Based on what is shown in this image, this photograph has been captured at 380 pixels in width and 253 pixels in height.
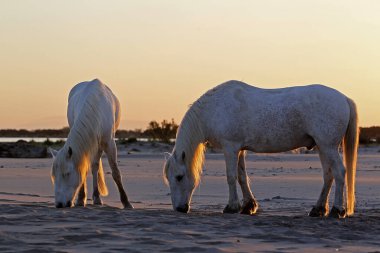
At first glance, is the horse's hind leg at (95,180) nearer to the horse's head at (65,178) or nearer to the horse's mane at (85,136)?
the horse's mane at (85,136)

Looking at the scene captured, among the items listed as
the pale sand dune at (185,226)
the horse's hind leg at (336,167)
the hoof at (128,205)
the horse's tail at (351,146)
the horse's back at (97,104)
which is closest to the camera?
the pale sand dune at (185,226)

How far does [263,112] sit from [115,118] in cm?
304

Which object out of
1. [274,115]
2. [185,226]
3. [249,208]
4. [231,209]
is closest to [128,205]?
[231,209]

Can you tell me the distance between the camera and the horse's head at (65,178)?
32.8 feet

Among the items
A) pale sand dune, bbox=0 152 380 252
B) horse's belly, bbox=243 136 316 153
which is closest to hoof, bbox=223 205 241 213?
pale sand dune, bbox=0 152 380 252

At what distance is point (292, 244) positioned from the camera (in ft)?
21.2

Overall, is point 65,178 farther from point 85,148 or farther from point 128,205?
point 128,205

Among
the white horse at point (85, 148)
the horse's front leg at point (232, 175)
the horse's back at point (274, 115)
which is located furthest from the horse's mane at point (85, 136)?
the horse's front leg at point (232, 175)

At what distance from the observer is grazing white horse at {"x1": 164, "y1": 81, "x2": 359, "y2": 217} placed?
380 inches

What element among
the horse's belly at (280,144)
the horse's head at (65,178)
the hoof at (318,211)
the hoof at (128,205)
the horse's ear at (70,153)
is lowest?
the hoof at (128,205)

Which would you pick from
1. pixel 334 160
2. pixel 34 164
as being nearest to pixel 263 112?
A: pixel 334 160

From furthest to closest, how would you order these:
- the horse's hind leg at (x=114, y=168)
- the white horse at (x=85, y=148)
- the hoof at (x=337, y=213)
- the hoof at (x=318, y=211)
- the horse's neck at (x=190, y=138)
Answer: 1. the horse's hind leg at (x=114, y=168)
2. the horse's neck at (x=190, y=138)
3. the white horse at (x=85, y=148)
4. the hoof at (x=318, y=211)
5. the hoof at (x=337, y=213)

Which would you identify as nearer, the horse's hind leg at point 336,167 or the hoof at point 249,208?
the horse's hind leg at point 336,167

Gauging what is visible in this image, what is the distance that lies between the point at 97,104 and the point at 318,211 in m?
3.31
